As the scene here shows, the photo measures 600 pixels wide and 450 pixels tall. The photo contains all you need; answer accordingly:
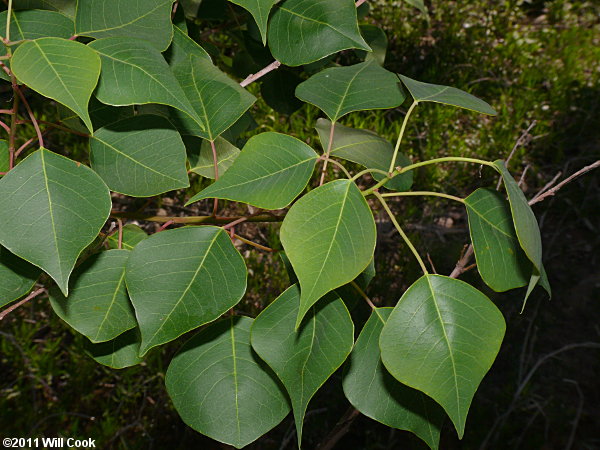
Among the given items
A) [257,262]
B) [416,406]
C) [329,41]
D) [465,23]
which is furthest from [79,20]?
[465,23]

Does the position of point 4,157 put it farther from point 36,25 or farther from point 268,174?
point 268,174

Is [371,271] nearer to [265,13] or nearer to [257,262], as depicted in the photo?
[265,13]

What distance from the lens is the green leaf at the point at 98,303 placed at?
26.7 inches

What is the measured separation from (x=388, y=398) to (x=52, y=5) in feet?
1.93

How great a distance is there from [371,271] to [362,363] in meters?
0.18

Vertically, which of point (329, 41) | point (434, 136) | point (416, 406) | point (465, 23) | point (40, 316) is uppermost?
point (329, 41)

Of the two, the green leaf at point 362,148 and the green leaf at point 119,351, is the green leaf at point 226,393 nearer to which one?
the green leaf at point 119,351

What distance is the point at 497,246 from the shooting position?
689 millimetres

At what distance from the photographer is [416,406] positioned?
27.6 inches

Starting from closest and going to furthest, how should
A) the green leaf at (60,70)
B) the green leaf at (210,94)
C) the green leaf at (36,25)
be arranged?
→ the green leaf at (60,70) → the green leaf at (36,25) → the green leaf at (210,94)

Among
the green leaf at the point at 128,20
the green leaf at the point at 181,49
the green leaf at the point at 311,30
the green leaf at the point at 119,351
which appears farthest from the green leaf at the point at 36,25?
the green leaf at the point at 119,351

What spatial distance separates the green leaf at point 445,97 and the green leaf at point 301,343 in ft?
0.82

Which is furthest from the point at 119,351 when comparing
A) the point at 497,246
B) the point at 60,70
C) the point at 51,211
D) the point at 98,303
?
the point at 497,246

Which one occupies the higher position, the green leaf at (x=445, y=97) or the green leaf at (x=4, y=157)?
the green leaf at (x=445, y=97)
